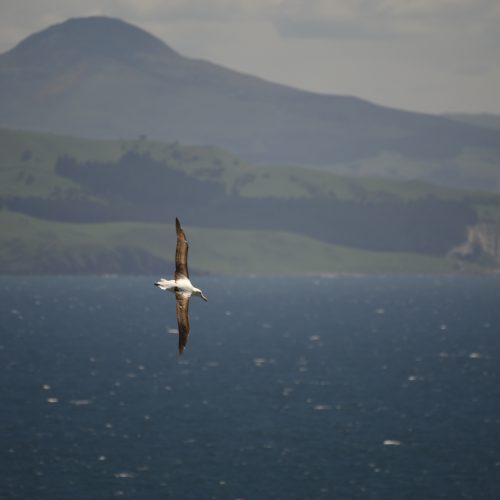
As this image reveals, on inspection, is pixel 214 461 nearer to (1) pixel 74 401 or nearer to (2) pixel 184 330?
(1) pixel 74 401

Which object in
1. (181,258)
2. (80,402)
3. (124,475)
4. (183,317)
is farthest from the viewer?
(80,402)

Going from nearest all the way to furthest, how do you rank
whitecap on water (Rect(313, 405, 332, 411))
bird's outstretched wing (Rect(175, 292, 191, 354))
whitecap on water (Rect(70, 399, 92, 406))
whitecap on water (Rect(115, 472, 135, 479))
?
bird's outstretched wing (Rect(175, 292, 191, 354))
whitecap on water (Rect(115, 472, 135, 479))
whitecap on water (Rect(313, 405, 332, 411))
whitecap on water (Rect(70, 399, 92, 406))

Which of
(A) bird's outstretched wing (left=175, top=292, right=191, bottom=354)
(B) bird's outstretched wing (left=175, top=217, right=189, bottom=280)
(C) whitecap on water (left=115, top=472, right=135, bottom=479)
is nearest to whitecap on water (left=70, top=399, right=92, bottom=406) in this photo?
(C) whitecap on water (left=115, top=472, right=135, bottom=479)

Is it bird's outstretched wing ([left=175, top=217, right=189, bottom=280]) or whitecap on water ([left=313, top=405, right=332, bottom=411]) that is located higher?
bird's outstretched wing ([left=175, top=217, right=189, bottom=280])

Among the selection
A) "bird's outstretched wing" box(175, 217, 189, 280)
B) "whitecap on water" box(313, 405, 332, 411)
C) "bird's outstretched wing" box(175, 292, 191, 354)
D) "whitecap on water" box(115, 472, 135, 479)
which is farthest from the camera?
"whitecap on water" box(313, 405, 332, 411)

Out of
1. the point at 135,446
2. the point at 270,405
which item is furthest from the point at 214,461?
the point at 270,405

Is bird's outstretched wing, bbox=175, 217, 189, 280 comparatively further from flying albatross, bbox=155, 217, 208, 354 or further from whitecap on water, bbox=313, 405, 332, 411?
whitecap on water, bbox=313, 405, 332, 411

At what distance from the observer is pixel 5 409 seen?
18500 centimetres

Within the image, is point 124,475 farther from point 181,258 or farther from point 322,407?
point 181,258

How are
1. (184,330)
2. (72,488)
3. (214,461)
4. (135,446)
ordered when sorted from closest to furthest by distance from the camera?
(184,330) → (72,488) → (214,461) → (135,446)

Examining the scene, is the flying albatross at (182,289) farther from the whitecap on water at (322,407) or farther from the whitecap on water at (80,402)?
the whitecap on water at (80,402)

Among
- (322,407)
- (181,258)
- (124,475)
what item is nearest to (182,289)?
(181,258)

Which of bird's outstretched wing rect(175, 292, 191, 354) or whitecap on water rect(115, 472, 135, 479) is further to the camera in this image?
whitecap on water rect(115, 472, 135, 479)

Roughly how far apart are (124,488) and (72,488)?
618cm
